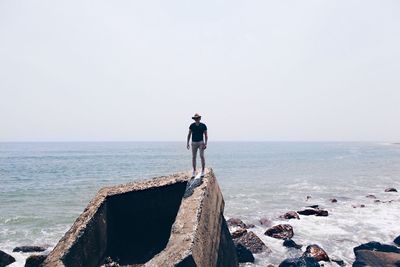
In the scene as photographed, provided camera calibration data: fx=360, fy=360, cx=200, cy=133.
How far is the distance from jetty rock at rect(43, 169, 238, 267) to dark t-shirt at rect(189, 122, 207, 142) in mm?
1022

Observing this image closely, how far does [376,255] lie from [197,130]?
9.49 meters

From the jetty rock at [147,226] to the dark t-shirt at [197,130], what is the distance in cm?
102

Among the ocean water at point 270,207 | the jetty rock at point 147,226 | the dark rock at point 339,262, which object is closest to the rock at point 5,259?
the ocean water at point 270,207

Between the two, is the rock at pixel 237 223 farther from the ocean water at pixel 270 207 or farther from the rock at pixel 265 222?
the rock at pixel 265 222

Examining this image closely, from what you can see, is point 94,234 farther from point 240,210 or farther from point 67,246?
point 240,210

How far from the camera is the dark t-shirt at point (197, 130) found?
32.6 ft

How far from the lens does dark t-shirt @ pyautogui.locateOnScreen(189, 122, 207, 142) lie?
9933 millimetres

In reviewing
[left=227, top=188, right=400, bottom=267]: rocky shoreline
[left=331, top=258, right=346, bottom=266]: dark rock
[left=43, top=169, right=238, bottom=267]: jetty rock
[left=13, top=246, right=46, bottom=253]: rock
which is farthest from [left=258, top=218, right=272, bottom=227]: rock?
[left=13, top=246, right=46, bottom=253]: rock

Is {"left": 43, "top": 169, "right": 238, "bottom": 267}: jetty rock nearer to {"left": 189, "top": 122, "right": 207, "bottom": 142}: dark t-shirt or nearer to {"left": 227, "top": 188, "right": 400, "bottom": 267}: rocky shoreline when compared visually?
{"left": 189, "top": 122, "right": 207, "bottom": 142}: dark t-shirt

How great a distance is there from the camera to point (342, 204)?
1095 inches

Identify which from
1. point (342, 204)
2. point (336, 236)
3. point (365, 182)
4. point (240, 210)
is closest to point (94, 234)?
point (336, 236)

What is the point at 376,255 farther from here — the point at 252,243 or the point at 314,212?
the point at 314,212

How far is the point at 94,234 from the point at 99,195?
1403 mm

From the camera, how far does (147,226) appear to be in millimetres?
9828
